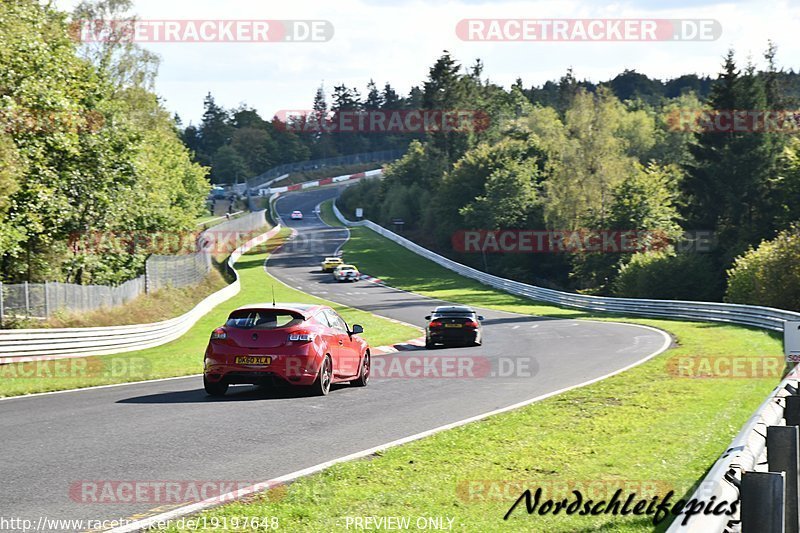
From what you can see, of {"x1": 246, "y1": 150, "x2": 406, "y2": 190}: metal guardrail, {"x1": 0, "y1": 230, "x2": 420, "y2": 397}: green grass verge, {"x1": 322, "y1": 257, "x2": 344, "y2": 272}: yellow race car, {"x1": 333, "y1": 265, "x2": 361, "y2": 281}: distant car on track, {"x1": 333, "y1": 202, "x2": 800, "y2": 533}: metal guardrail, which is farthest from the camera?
{"x1": 246, "y1": 150, "x2": 406, "y2": 190}: metal guardrail

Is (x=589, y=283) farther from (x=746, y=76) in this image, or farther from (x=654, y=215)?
(x=746, y=76)

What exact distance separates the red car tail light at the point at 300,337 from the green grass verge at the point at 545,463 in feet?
11.9

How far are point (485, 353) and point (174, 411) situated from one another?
14.1m

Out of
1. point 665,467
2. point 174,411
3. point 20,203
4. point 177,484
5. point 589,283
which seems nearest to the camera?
point 177,484

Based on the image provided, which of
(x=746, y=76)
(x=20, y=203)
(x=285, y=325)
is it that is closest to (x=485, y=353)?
(x=285, y=325)

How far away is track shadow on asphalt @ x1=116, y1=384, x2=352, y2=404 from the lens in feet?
47.7

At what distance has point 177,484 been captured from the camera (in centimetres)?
809

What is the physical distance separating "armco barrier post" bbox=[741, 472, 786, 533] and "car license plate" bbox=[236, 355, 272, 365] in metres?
11.0
